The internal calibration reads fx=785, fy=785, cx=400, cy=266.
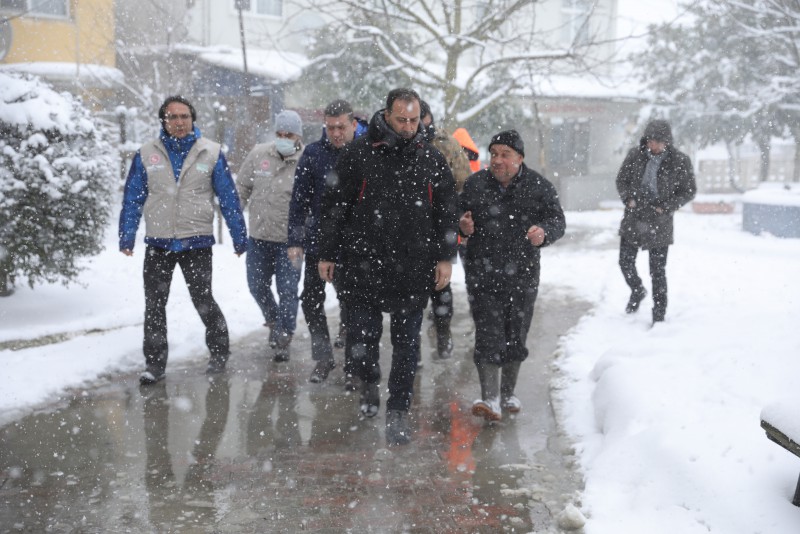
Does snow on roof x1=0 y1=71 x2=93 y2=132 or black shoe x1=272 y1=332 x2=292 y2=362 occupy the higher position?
snow on roof x1=0 y1=71 x2=93 y2=132

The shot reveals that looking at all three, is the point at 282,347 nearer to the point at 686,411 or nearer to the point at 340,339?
the point at 340,339

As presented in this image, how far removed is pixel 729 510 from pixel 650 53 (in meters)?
23.6

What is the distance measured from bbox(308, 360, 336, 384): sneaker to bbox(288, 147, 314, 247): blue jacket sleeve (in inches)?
34.3

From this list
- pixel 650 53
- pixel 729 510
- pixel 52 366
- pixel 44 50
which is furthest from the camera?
pixel 650 53

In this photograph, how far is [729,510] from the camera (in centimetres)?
319

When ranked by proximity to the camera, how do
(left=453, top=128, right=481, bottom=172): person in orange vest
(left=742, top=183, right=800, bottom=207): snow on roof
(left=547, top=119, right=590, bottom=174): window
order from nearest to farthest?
1. (left=453, top=128, right=481, bottom=172): person in orange vest
2. (left=742, top=183, right=800, bottom=207): snow on roof
3. (left=547, top=119, right=590, bottom=174): window

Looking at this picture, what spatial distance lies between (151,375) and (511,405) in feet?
8.27

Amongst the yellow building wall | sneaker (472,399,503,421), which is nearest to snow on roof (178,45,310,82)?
the yellow building wall

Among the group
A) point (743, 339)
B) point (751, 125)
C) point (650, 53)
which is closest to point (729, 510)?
point (743, 339)

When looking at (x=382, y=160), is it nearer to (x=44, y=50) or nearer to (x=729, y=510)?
(x=729, y=510)

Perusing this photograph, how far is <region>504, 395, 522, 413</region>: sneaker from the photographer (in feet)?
16.6

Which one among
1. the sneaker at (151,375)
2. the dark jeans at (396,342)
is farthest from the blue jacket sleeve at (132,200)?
the dark jeans at (396,342)

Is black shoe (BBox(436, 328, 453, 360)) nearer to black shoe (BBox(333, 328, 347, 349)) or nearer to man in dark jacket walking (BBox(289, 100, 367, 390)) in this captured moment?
black shoe (BBox(333, 328, 347, 349))

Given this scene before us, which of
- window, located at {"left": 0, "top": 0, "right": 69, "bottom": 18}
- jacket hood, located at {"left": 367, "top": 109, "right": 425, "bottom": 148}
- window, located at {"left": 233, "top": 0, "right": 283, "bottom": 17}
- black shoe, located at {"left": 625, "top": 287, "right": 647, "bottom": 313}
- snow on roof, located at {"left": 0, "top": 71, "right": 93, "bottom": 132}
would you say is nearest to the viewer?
jacket hood, located at {"left": 367, "top": 109, "right": 425, "bottom": 148}
